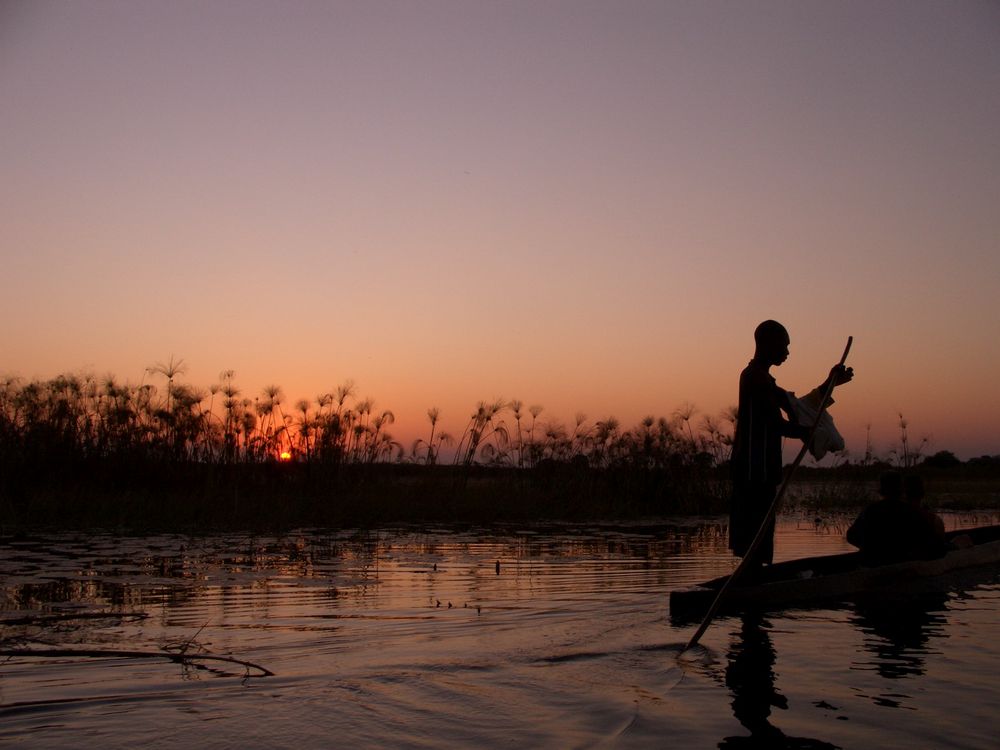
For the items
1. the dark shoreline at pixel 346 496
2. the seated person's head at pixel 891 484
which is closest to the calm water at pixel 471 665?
the seated person's head at pixel 891 484

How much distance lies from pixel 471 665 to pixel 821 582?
334 centimetres

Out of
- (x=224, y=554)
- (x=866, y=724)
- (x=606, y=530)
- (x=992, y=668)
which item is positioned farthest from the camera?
(x=606, y=530)

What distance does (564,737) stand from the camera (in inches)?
150

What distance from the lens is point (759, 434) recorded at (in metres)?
6.52

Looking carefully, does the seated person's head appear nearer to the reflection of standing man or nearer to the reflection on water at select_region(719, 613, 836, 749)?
the reflection of standing man

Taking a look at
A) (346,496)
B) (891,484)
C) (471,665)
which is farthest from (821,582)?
(346,496)

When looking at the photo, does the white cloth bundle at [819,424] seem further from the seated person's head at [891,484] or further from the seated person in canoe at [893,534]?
the seated person in canoe at [893,534]

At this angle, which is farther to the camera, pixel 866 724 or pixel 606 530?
pixel 606 530

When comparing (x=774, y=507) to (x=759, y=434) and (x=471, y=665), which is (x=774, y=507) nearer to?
(x=759, y=434)

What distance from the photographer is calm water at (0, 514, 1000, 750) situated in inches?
154

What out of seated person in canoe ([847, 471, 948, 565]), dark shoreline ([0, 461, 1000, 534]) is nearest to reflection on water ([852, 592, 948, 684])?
seated person in canoe ([847, 471, 948, 565])

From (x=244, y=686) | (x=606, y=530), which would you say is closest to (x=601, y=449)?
(x=606, y=530)

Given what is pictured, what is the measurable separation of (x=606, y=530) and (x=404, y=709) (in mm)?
10555

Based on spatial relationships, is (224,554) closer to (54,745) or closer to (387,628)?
(387,628)
